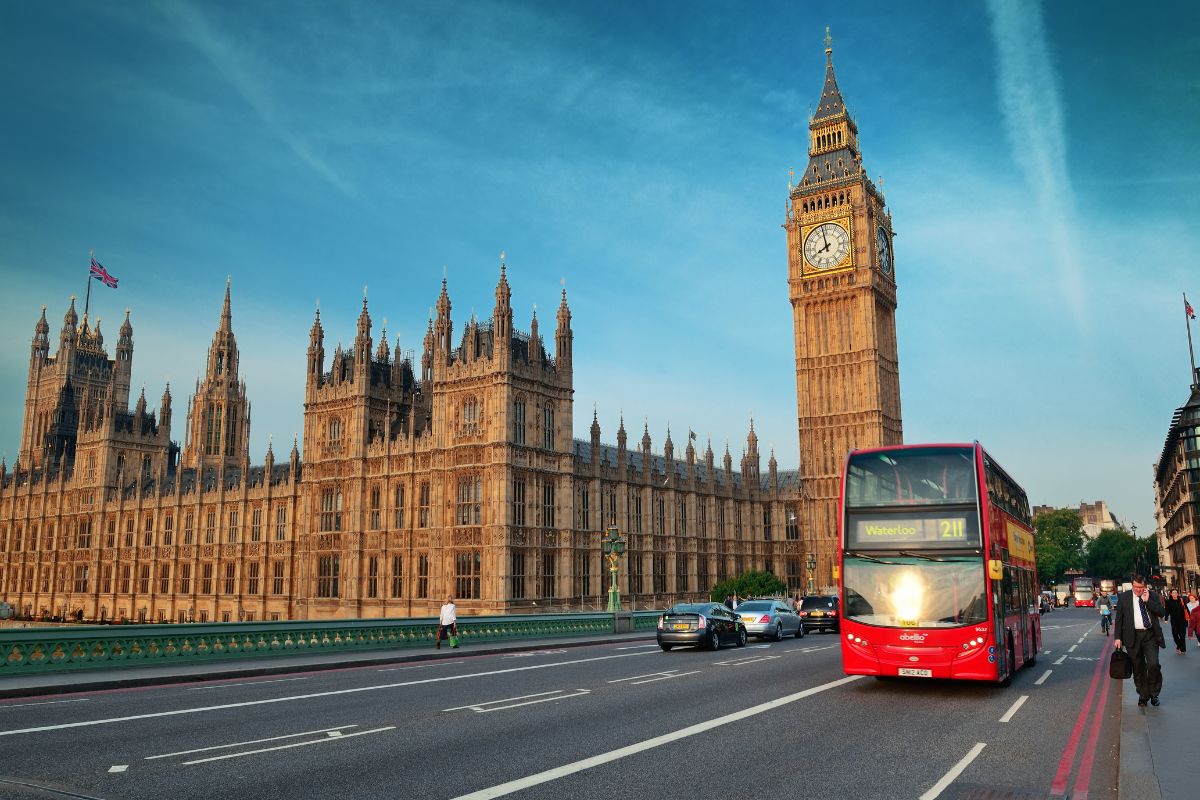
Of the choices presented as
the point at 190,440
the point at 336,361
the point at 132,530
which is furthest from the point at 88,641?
the point at 190,440

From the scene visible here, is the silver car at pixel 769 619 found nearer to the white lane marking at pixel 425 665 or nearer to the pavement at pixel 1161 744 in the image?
the white lane marking at pixel 425 665

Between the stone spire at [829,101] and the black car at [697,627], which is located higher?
the stone spire at [829,101]

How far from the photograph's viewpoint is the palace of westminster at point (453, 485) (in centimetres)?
5016

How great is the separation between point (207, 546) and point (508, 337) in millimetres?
35633

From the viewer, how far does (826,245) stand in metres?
81.1

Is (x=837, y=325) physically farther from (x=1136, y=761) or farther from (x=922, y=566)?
(x=1136, y=761)

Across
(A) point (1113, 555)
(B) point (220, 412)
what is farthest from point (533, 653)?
(A) point (1113, 555)

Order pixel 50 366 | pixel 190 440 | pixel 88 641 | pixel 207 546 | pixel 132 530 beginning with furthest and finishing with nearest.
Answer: pixel 50 366 < pixel 190 440 < pixel 132 530 < pixel 207 546 < pixel 88 641

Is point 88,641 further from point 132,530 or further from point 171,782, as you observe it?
point 132,530

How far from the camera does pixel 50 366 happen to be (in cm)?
11612

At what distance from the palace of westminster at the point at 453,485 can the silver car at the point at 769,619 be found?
16.2m

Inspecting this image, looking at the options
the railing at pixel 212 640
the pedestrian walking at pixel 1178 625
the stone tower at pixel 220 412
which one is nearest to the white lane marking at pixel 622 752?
the railing at pixel 212 640

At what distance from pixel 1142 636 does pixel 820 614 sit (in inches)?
1088

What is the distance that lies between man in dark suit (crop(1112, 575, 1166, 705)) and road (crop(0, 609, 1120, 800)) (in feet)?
2.50
